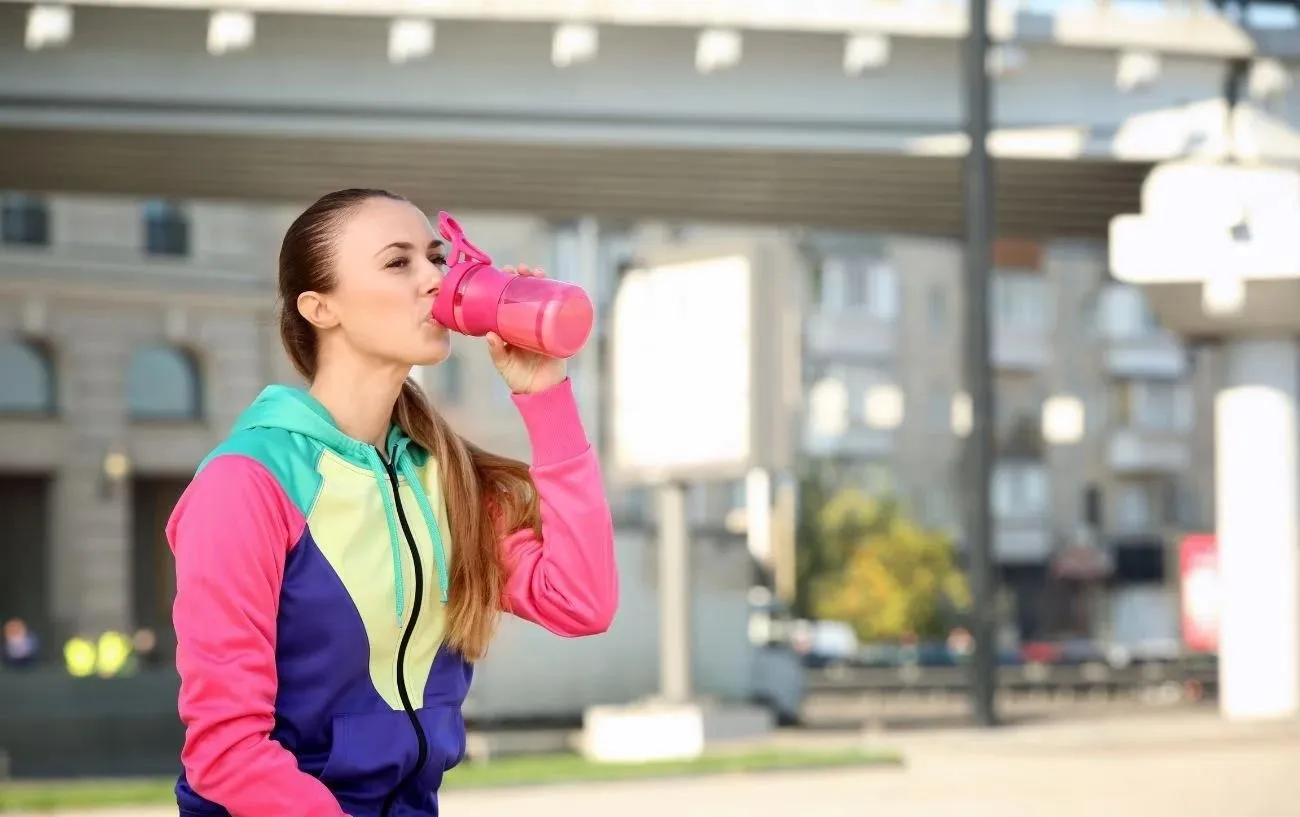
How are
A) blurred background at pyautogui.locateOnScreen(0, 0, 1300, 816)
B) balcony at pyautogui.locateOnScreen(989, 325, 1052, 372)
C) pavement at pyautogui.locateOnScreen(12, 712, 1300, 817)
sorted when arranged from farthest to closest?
balcony at pyautogui.locateOnScreen(989, 325, 1052, 372) → blurred background at pyautogui.locateOnScreen(0, 0, 1300, 816) → pavement at pyautogui.locateOnScreen(12, 712, 1300, 817)

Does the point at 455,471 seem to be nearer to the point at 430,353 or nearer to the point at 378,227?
the point at 430,353

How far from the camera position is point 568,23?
72.9ft

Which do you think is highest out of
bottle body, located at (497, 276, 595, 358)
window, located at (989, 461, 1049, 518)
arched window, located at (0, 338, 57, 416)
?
arched window, located at (0, 338, 57, 416)

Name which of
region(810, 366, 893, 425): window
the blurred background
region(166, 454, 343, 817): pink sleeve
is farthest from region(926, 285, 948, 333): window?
region(166, 454, 343, 817): pink sleeve

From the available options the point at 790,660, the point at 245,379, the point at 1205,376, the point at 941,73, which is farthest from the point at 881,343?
the point at 941,73

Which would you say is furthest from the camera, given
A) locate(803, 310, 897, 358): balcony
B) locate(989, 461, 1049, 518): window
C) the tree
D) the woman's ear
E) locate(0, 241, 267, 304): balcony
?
locate(989, 461, 1049, 518): window

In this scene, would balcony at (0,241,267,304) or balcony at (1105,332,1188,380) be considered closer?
balcony at (0,241,267,304)

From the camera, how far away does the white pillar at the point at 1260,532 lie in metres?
23.7

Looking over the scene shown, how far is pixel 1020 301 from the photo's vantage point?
73.1m

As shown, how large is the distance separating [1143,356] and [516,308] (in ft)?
240

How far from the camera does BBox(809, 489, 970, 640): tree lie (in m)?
64.2

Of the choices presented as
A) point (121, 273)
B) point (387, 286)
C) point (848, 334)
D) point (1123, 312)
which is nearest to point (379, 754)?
point (387, 286)

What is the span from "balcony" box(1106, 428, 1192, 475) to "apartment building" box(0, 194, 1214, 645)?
8 centimetres

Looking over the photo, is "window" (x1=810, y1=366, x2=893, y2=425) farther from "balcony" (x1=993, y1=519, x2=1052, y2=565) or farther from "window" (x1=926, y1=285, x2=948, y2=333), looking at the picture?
"balcony" (x1=993, y1=519, x2=1052, y2=565)
